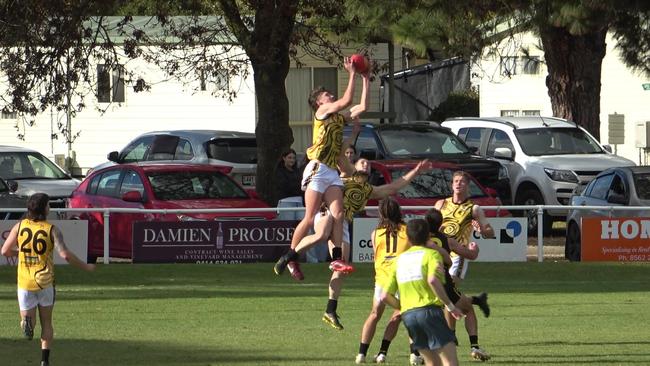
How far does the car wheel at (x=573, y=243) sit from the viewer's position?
2448cm

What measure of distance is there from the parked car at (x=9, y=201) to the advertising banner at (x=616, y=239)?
923 cm

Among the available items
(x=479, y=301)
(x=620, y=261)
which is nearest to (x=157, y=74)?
(x=620, y=261)

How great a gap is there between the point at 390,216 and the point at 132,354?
3.12 meters

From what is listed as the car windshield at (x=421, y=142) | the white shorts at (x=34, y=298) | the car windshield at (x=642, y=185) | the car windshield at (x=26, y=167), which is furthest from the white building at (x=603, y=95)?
the white shorts at (x=34, y=298)

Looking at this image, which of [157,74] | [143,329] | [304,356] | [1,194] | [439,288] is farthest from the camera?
[157,74]

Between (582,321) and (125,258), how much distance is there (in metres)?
9.42

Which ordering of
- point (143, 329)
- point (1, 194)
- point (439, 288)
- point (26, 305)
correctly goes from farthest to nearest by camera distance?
1. point (1, 194)
2. point (143, 329)
3. point (26, 305)
4. point (439, 288)

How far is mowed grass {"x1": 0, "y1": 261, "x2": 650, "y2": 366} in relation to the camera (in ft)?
45.1

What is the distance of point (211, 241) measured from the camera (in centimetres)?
2327

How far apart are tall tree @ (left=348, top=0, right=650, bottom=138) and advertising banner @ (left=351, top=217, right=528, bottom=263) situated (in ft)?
11.0

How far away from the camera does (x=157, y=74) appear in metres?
44.5

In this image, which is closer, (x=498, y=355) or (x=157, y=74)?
(x=498, y=355)

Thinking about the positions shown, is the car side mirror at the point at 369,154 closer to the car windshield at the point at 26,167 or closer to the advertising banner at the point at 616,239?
the advertising banner at the point at 616,239

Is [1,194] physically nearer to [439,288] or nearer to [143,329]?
[143,329]
